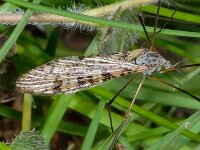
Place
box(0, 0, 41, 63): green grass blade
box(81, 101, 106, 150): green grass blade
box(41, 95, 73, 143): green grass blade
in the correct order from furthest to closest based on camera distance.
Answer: box(41, 95, 73, 143): green grass blade → box(81, 101, 106, 150): green grass blade → box(0, 0, 41, 63): green grass blade

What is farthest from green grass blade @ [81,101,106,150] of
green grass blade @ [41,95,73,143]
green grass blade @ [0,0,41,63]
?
green grass blade @ [0,0,41,63]

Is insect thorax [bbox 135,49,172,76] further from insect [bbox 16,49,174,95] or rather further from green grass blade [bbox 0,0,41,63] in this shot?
green grass blade [bbox 0,0,41,63]

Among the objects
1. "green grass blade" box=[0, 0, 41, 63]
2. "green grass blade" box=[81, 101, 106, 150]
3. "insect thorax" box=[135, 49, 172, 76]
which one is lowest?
"green grass blade" box=[81, 101, 106, 150]

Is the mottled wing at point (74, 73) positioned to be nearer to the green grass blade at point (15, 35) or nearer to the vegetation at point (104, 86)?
the vegetation at point (104, 86)

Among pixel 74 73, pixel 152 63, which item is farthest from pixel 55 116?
pixel 152 63

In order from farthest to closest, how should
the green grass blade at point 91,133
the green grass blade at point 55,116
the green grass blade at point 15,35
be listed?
the green grass blade at point 55,116 → the green grass blade at point 91,133 → the green grass blade at point 15,35

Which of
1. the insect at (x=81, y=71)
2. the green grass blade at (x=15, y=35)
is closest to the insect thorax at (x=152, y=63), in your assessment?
the insect at (x=81, y=71)

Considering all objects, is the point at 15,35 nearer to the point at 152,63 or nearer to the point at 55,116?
the point at 55,116
